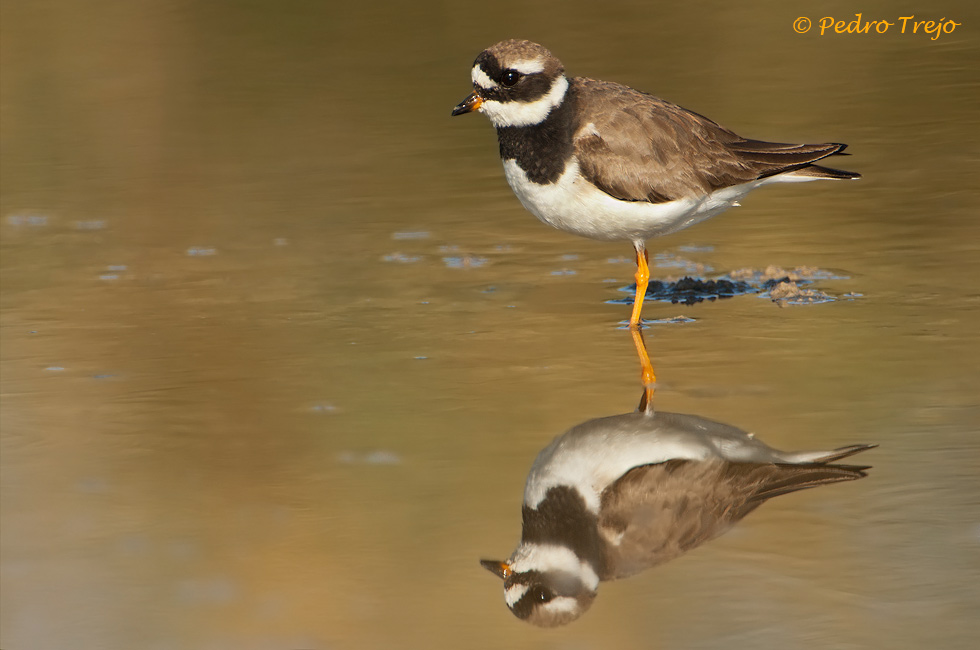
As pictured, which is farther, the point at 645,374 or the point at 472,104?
the point at 472,104

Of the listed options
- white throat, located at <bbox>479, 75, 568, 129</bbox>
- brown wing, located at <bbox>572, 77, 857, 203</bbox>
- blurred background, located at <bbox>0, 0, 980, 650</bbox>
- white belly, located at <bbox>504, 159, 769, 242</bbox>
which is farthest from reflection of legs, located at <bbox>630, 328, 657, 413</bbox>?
white throat, located at <bbox>479, 75, 568, 129</bbox>

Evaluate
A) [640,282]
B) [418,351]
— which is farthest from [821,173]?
[418,351]

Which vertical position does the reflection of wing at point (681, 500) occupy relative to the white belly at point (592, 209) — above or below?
below

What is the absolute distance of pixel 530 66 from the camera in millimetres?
6992

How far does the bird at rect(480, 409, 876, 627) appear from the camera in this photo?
4383mm

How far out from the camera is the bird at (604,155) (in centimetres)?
691

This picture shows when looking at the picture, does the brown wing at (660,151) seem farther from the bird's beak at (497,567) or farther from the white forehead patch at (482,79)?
the bird's beak at (497,567)

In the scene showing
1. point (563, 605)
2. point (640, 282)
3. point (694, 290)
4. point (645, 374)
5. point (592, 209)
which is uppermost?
point (592, 209)

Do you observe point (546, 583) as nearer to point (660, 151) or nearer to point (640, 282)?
point (640, 282)

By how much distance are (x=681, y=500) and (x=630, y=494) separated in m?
0.20

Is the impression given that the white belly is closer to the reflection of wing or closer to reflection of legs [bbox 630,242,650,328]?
reflection of legs [bbox 630,242,650,328]

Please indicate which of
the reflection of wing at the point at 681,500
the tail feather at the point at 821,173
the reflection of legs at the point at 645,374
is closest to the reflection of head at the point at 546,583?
the reflection of wing at the point at 681,500

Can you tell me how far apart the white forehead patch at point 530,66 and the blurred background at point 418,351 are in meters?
1.36

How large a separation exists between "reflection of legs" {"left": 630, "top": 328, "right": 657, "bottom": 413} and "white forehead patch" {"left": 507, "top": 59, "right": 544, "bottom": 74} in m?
1.54
